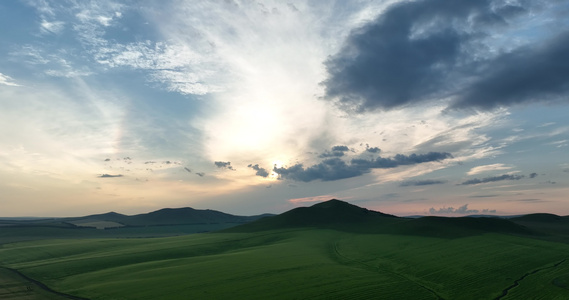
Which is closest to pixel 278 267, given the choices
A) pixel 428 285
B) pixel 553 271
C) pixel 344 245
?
pixel 428 285

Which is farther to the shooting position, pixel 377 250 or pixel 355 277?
pixel 377 250

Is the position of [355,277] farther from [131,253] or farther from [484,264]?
[131,253]

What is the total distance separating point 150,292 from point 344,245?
3191 inches

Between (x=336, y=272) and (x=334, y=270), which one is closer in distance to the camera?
(x=336, y=272)

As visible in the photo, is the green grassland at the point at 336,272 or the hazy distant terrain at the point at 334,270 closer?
the green grassland at the point at 336,272

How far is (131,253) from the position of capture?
122m

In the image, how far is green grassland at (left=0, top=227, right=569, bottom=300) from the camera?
214 ft

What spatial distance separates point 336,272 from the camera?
262 feet

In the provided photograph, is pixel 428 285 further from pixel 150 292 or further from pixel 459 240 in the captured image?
pixel 459 240

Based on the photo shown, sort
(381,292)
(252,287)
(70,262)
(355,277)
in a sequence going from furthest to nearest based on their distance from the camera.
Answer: (70,262), (355,277), (252,287), (381,292)

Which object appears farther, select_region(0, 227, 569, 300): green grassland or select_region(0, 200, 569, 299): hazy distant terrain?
select_region(0, 200, 569, 299): hazy distant terrain

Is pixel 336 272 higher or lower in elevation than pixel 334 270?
lower

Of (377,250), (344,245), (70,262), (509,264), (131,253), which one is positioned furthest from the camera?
(344,245)

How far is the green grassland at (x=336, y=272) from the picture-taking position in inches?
2564
